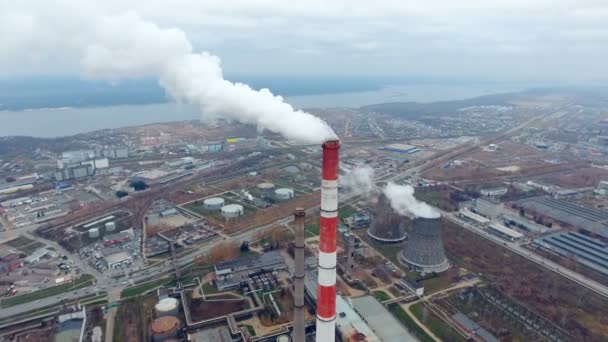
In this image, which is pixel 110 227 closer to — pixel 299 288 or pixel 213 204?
pixel 213 204

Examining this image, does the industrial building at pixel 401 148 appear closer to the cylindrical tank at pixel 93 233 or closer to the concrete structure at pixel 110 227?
the concrete structure at pixel 110 227

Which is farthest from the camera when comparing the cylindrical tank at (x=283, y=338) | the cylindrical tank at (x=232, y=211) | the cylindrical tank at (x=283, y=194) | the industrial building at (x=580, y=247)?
the cylindrical tank at (x=283, y=194)

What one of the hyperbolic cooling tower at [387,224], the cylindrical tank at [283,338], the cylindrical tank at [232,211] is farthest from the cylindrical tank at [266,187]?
the cylindrical tank at [283,338]

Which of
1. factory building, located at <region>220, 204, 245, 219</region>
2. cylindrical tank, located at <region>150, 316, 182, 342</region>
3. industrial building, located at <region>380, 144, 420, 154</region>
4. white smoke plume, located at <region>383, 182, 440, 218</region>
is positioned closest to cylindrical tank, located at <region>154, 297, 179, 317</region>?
cylindrical tank, located at <region>150, 316, 182, 342</region>

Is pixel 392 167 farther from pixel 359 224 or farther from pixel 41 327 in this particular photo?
pixel 41 327

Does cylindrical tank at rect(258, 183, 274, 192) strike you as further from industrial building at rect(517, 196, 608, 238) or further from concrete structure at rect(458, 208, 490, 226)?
industrial building at rect(517, 196, 608, 238)

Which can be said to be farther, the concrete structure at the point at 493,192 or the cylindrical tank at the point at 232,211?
the concrete structure at the point at 493,192
